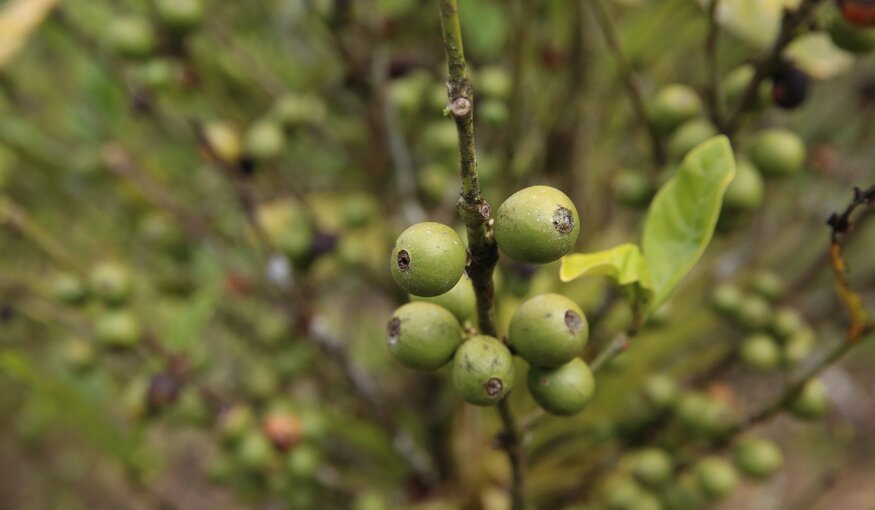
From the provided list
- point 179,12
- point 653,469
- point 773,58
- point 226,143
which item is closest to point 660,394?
point 653,469

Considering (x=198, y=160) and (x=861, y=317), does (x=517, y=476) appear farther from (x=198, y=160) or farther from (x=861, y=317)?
(x=198, y=160)

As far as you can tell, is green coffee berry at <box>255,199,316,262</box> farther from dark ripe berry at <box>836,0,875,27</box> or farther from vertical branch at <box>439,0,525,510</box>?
dark ripe berry at <box>836,0,875,27</box>

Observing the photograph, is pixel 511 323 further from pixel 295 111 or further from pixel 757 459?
pixel 295 111

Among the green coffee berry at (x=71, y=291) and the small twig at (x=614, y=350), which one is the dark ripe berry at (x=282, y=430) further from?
the small twig at (x=614, y=350)

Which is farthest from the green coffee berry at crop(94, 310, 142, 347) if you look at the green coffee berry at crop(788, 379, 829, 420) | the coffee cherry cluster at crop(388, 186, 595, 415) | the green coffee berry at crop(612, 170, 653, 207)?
the green coffee berry at crop(788, 379, 829, 420)

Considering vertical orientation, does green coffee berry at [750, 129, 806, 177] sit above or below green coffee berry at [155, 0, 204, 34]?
below

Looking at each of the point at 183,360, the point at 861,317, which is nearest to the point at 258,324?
the point at 183,360
